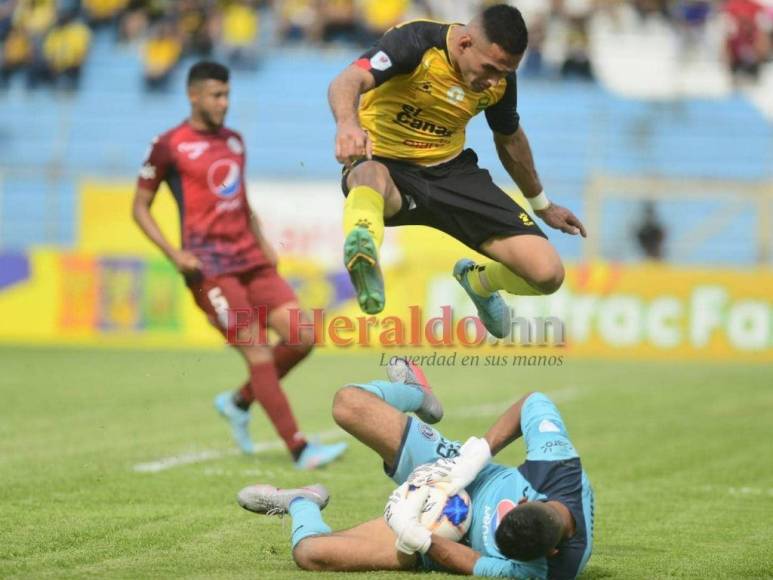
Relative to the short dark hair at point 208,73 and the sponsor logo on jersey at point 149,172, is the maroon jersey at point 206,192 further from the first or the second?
the short dark hair at point 208,73

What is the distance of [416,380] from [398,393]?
282 millimetres

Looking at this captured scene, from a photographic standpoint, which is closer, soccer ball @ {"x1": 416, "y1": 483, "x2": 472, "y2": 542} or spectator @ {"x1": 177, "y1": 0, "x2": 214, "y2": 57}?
soccer ball @ {"x1": 416, "y1": 483, "x2": 472, "y2": 542}

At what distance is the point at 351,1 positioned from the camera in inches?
1027

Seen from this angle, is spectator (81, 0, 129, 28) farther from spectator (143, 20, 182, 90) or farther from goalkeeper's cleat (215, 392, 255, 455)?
goalkeeper's cleat (215, 392, 255, 455)

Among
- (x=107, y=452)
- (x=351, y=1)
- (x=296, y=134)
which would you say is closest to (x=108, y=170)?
(x=296, y=134)

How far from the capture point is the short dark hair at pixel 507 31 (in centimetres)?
704

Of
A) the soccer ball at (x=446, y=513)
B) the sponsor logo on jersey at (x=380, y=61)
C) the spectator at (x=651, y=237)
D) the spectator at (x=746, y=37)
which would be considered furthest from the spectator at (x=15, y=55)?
the soccer ball at (x=446, y=513)

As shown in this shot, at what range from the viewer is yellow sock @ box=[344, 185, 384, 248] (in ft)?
22.1

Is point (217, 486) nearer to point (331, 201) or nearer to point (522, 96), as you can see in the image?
point (331, 201)

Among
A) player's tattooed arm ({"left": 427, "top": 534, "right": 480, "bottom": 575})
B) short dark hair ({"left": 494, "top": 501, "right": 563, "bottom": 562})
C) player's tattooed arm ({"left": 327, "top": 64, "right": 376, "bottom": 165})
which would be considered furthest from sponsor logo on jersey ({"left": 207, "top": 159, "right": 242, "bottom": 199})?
short dark hair ({"left": 494, "top": 501, "right": 563, "bottom": 562})

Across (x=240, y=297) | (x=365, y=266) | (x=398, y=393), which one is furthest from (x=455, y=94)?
(x=240, y=297)

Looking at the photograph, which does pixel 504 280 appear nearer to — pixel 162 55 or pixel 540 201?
pixel 540 201

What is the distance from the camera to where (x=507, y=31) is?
703 cm

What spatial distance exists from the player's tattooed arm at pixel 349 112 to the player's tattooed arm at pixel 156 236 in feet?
9.63
